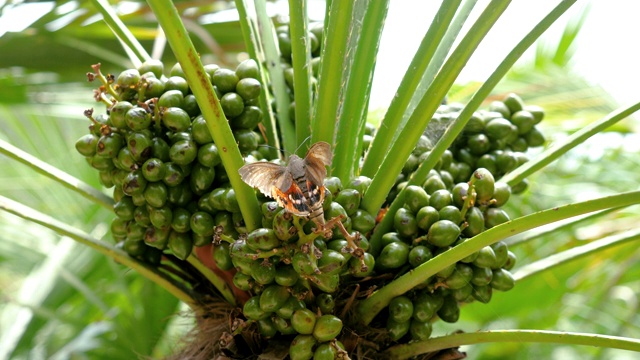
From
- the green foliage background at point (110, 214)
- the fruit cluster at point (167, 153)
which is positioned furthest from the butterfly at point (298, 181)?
the green foliage background at point (110, 214)

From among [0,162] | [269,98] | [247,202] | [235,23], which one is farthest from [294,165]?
[0,162]

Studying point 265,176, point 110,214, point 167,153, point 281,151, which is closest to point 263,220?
point 265,176

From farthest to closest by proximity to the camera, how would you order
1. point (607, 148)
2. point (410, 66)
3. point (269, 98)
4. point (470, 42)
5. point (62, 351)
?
point (607, 148) < point (62, 351) < point (269, 98) < point (410, 66) < point (470, 42)

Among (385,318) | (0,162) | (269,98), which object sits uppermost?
(0,162)

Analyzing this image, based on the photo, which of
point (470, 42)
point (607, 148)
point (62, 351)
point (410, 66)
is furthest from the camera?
point (607, 148)

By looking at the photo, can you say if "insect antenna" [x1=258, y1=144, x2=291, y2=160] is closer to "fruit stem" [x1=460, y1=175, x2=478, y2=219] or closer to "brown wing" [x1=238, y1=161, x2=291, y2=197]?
"brown wing" [x1=238, y1=161, x2=291, y2=197]

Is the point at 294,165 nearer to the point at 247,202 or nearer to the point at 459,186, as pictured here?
the point at 247,202

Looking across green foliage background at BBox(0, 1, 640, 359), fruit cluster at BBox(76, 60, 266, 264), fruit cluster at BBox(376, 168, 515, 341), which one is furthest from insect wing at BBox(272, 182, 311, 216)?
green foliage background at BBox(0, 1, 640, 359)
